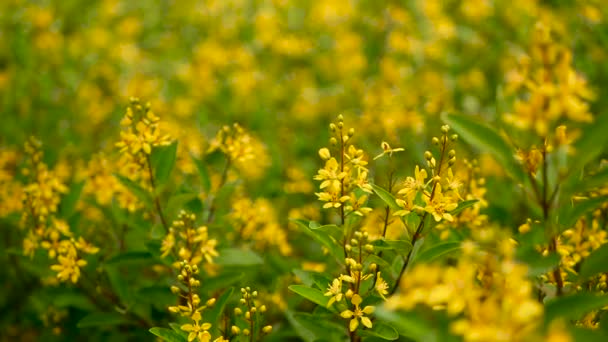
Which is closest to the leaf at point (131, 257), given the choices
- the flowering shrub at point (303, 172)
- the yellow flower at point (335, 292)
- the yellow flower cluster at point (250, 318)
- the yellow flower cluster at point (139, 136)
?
the flowering shrub at point (303, 172)

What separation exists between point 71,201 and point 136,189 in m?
0.46

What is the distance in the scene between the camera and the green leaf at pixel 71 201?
2673 millimetres

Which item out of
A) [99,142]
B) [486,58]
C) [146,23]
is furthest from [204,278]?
[146,23]

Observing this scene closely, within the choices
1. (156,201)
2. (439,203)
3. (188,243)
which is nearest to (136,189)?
(156,201)

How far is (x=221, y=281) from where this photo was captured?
2.38 m

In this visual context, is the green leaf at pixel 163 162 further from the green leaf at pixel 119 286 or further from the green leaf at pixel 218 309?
the green leaf at pixel 218 309

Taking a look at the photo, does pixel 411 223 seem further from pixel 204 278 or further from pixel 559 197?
pixel 204 278

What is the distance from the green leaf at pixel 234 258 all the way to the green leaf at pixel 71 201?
0.70 m

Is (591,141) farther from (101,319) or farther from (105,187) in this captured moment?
(105,187)

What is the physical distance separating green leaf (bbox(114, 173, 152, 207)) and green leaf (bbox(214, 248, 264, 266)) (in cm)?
35

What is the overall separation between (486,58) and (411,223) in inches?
141

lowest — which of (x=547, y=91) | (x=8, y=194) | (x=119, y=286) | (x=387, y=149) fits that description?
(x=119, y=286)

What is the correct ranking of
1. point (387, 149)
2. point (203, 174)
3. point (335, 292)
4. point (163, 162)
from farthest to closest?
point (203, 174) < point (163, 162) < point (387, 149) < point (335, 292)

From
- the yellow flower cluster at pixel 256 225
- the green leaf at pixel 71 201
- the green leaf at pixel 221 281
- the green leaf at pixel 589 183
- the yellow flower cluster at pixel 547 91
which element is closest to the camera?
the yellow flower cluster at pixel 547 91
